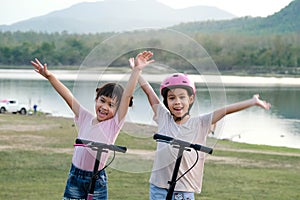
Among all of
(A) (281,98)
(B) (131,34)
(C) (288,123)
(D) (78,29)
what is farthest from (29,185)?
(A) (281,98)

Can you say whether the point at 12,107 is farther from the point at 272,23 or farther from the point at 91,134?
the point at 272,23

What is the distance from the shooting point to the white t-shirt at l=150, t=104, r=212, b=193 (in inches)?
129

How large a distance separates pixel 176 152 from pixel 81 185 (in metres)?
0.72

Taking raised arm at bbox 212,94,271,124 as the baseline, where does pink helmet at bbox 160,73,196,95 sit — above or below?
above

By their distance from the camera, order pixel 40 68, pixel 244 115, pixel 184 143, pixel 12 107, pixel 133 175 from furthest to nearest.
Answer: pixel 244 115 → pixel 12 107 → pixel 133 175 → pixel 40 68 → pixel 184 143

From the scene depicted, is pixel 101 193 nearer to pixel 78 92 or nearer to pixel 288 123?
pixel 78 92

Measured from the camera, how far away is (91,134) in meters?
3.47

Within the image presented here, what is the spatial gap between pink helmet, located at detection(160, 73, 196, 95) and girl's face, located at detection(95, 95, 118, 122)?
316 mm

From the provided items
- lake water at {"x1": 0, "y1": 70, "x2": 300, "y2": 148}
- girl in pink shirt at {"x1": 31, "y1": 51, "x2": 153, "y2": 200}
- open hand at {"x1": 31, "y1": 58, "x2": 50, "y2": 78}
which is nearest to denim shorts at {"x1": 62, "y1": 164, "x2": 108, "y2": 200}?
girl in pink shirt at {"x1": 31, "y1": 51, "x2": 153, "y2": 200}

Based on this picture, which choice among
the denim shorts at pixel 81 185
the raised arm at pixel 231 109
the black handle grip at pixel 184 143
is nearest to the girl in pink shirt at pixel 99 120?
the denim shorts at pixel 81 185

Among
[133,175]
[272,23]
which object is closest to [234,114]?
[133,175]

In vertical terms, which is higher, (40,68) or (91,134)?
(40,68)

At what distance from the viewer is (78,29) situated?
4273mm

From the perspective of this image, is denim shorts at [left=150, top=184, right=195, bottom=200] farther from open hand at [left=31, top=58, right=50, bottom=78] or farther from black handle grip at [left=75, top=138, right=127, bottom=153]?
open hand at [left=31, top=58, right=50, bottom=78]
